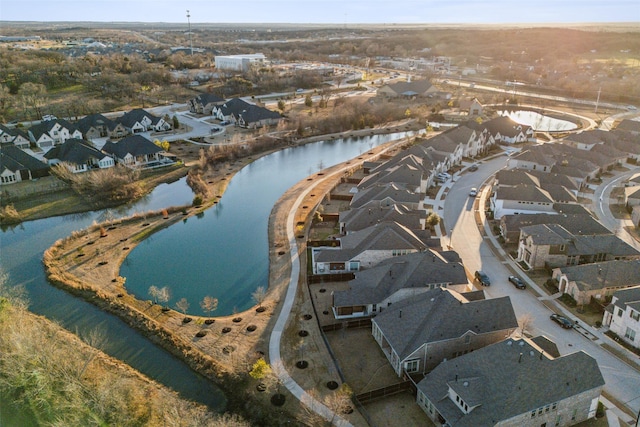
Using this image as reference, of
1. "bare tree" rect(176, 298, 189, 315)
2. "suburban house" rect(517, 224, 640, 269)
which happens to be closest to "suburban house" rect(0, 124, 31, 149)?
"bare tree" rect(176, 298, 189, 315)

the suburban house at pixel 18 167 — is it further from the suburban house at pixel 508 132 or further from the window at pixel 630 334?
the suburban house at pixel 508 132

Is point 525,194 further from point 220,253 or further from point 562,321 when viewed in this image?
point 220,253

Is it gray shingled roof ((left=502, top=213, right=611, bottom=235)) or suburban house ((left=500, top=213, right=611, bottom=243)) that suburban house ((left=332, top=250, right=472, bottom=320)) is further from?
gray shingled roof ((left=502, top=213, right=611, bottom=235))

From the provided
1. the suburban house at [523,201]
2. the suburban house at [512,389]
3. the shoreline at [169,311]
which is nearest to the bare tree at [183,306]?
the shoreline at [169,311]

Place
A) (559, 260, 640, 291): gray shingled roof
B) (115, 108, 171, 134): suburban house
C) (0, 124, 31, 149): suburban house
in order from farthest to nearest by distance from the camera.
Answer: (115, 108, 171, 134): suburban house
(0, 124, 31, 149): suburban house
(559, 260, 640, 291): gray shingled roof

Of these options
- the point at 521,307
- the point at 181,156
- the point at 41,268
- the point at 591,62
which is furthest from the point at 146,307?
the point at 591,62

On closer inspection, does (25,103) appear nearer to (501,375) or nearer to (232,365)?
(232,365)

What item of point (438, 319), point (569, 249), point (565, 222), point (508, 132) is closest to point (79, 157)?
point (438, 319)
